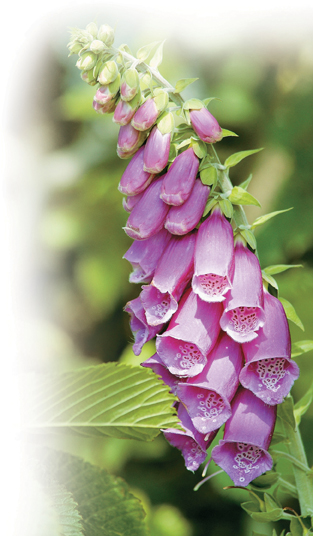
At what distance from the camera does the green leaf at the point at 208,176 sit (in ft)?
1.96

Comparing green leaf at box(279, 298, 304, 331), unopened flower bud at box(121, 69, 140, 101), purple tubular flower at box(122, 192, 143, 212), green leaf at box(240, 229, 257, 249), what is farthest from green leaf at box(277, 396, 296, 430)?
unopened flower bud at box(121, 69, 140, 101)

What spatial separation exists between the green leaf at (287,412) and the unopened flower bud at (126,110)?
418 mm

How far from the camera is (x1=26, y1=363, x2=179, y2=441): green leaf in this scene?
0.49 m

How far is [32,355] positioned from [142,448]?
1.30 feet

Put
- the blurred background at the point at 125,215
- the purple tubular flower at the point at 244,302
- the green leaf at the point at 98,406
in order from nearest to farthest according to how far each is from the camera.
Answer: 1. the green leaf at the point at 98,406
2. the purple tubular flower at the point at 244,302
3. the blurred background at the point at 125,215

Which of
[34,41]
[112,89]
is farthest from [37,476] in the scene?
[34,41]

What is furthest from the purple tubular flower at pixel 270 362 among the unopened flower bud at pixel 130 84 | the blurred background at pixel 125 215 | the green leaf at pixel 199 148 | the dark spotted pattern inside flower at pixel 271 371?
the blurred background at pixel 125 215

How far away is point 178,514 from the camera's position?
1119 millimetres

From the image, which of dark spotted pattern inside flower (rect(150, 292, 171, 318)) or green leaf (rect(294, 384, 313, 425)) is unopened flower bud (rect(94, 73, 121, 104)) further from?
green leaf (rect(294, 384, 313, 425))

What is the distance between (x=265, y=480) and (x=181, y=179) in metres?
0.42

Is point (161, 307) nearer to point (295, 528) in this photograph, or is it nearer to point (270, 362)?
point (270, 362)

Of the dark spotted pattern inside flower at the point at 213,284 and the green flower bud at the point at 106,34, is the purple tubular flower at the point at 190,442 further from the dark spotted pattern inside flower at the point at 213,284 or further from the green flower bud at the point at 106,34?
the green flower bud at the point at 106,34

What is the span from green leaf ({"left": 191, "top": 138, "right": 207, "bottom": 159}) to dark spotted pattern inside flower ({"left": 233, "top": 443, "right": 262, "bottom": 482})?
378 millimetres

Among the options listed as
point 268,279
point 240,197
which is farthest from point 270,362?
point 240,197
